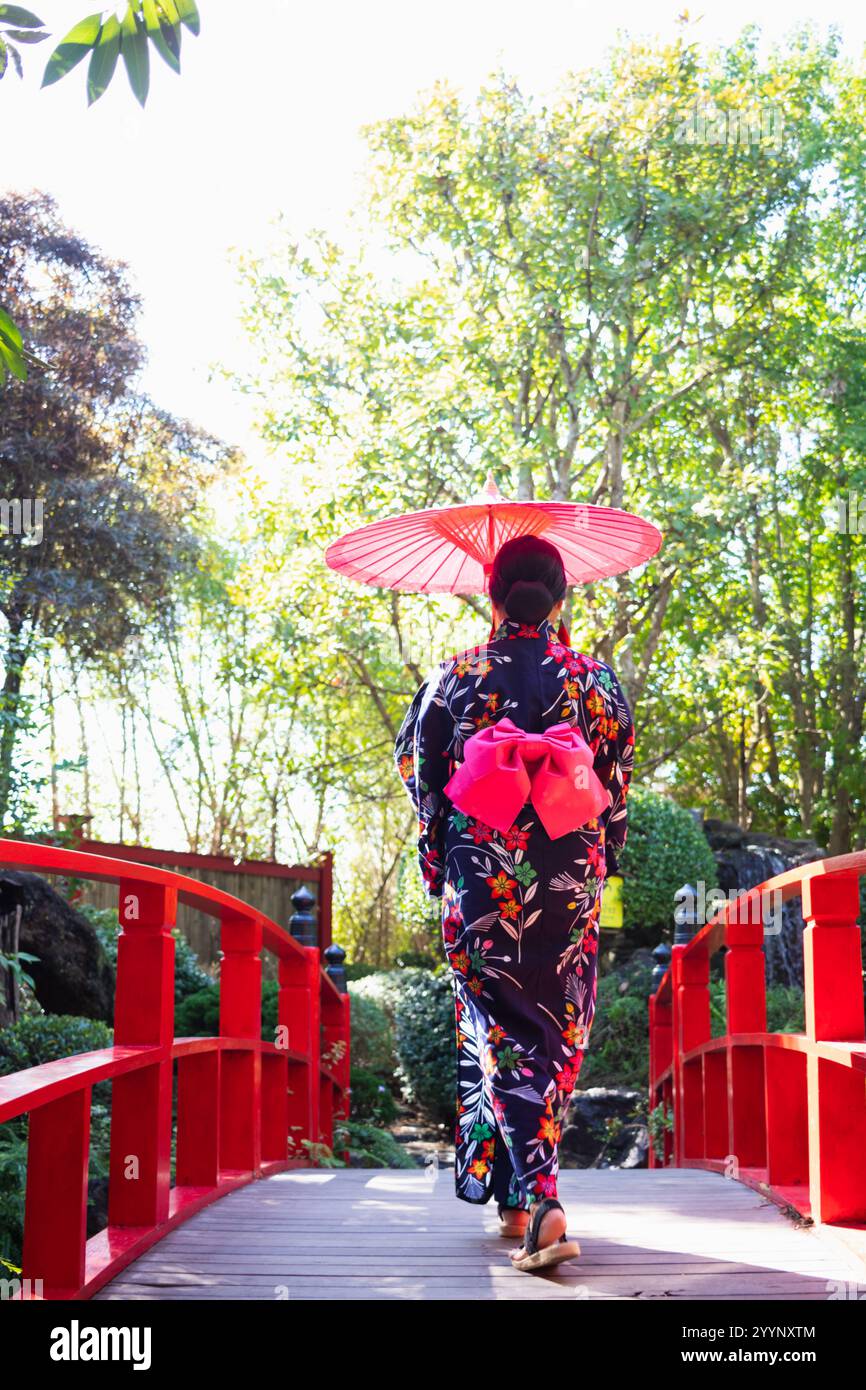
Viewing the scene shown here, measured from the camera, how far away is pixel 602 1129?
7.76m

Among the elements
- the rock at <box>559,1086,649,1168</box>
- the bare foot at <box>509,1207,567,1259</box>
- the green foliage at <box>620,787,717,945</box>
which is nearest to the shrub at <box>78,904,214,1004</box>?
the rock at <box>559,1086,649,1168</box>

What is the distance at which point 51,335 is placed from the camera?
10680mm

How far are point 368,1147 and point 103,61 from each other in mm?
5515

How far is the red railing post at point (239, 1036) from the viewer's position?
3711 mm

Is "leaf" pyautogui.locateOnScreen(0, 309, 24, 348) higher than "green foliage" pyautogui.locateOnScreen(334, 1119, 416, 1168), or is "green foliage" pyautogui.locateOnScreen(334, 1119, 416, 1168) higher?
"leaf" pyautogui.locateOnScreen(0, 309, 24, 348)

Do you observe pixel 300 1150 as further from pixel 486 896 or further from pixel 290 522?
pixel 290 522

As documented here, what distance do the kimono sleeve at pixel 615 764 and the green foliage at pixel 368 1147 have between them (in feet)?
11.3

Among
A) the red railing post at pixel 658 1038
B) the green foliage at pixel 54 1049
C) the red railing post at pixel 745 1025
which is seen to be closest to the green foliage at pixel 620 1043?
the red railing post at pixel 658 1038

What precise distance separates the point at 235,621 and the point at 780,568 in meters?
5.57

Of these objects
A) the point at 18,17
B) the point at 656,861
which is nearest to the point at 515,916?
the point at 18,17

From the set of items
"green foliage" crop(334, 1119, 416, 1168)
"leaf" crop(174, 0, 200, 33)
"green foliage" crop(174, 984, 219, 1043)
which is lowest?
"green foliage" crop(334, 1119, 416, 1168)

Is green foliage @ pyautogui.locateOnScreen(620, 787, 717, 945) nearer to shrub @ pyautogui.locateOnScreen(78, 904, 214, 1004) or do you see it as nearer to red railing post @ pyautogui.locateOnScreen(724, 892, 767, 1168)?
shrub @ pyautogui.locateOnScreen(78, 904, 214, 1004)

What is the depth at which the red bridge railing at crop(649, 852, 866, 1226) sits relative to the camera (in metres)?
2.69
